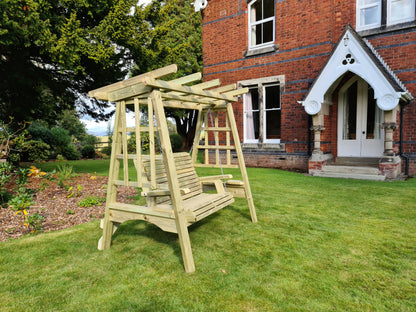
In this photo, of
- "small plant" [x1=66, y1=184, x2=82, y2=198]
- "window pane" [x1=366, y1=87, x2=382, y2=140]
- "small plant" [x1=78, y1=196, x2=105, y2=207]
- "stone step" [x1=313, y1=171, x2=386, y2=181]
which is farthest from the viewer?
"window pane" [x1=366, y1=87, x2=382, y2=140]

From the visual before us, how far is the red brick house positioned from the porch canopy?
3 centimetres

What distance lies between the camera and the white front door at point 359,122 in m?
8.72

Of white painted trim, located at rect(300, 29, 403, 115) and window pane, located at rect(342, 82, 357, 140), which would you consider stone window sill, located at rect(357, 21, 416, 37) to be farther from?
window pane, located at rect(342, 82, 357, 140)

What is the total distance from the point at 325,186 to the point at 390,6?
20.2 ft

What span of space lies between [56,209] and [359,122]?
909 cm

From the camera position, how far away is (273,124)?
35.5ft

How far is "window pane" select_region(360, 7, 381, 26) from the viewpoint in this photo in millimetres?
8609

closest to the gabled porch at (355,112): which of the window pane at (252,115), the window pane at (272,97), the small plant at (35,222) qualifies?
the window pane at (272,97)

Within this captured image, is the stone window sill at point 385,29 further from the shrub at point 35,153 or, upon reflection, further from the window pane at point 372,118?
the shrub at point 35,153

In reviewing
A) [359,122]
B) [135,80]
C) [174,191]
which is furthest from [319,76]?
[174,191]

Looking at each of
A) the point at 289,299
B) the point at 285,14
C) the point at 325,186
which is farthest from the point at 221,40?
the point at 289,299

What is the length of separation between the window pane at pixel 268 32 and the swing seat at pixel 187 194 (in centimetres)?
809

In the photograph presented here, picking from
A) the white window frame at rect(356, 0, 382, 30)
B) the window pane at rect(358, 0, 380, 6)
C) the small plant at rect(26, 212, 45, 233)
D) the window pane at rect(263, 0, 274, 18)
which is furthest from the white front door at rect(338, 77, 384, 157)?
the small plant at rect(26, 212, 45, 233)

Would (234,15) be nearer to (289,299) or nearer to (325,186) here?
(325,186)
